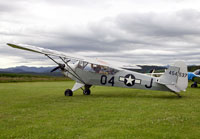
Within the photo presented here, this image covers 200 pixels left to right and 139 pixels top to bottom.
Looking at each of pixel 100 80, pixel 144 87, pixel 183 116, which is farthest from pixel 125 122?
pixel 100 80

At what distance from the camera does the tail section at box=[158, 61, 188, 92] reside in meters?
10.8

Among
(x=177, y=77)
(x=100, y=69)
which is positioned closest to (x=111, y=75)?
(x=100, y=69)

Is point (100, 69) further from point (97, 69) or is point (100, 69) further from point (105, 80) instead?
point (105, 80)

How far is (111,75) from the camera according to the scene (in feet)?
40.2

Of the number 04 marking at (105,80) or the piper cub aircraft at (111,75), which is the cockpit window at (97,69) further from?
the number 04 marking at (105,80)

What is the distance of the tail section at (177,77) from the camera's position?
1080 centimetres

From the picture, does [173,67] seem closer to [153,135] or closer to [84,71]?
[84,71]

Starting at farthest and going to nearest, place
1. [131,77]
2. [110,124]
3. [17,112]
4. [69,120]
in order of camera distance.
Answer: [131,77] < [17,112] < [69,120] < [110,124]

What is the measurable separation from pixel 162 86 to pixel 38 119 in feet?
22.7

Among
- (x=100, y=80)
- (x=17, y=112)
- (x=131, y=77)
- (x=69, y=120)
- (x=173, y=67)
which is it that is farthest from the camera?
(x=100, y=80)

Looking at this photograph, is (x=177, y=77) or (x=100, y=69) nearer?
(x=177, y=77)

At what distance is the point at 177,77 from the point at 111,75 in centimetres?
339

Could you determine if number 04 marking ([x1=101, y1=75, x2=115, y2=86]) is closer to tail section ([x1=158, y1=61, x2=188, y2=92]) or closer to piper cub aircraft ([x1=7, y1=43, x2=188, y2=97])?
piper cub aircraft ([x1=7, y1=43, x2=188, y2=97])

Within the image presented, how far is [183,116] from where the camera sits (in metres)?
6.23
